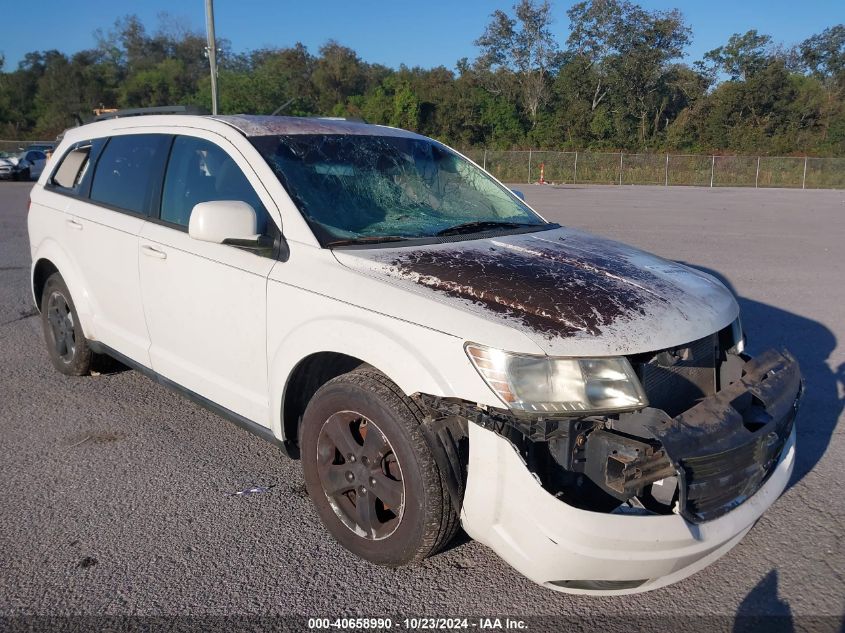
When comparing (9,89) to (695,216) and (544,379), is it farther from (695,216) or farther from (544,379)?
(544,379)

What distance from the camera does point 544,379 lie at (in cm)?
251

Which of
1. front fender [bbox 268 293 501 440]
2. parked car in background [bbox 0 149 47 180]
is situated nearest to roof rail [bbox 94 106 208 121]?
front fender [bbox 268 293 501 440]

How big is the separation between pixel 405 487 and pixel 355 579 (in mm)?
514

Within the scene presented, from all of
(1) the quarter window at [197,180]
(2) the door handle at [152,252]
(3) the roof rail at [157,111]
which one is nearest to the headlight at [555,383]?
(1) the quarter window at [197,180]

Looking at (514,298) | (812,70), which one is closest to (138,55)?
(812,70)

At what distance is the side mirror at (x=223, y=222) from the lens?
10.3ft

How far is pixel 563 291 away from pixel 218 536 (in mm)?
1847

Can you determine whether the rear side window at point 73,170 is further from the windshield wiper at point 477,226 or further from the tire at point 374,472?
the tire at point 374,472

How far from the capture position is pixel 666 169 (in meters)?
43.7

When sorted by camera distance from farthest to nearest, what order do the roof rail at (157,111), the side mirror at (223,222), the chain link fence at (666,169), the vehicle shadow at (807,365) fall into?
the chain link fence at (666,169)
the roof rail at (157,111)
the vehicle shadow at (807,365)
the side mirror at (223,222)

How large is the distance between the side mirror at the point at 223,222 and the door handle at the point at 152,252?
0.74m

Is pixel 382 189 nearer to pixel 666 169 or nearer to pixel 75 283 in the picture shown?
pixel 75 283

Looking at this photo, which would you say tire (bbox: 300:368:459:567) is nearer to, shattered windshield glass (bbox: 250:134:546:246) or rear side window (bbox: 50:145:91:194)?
shattered windshield glass (bbox: 250:134:546:246)

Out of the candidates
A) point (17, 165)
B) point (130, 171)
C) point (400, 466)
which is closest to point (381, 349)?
point (400, 466)
